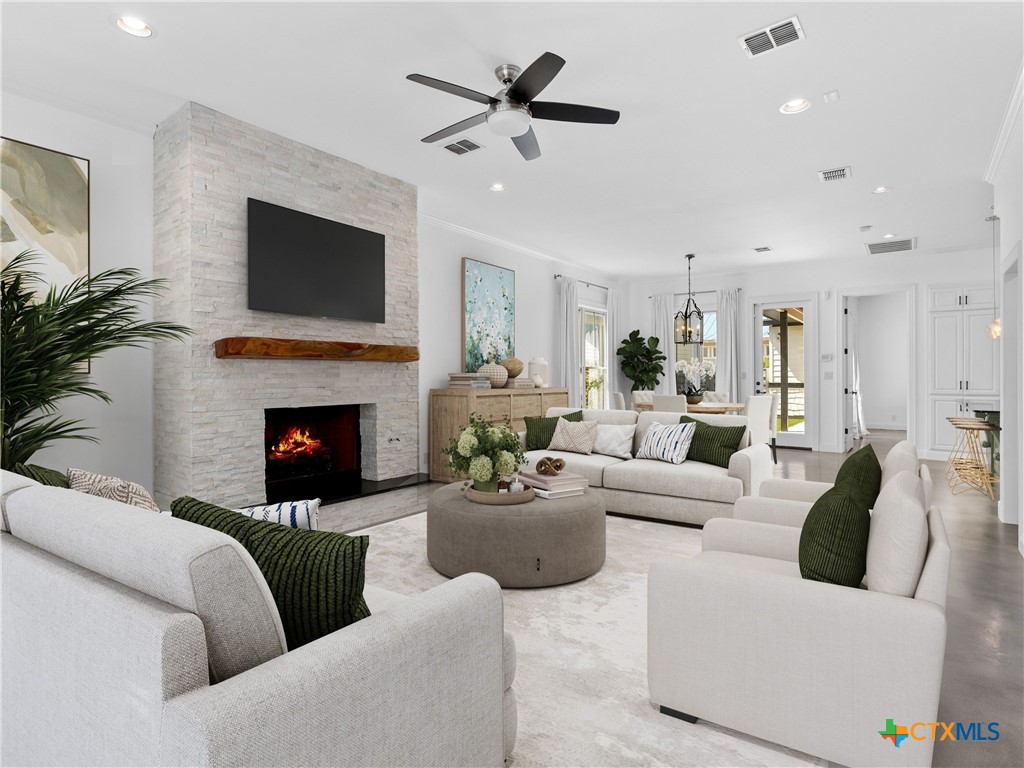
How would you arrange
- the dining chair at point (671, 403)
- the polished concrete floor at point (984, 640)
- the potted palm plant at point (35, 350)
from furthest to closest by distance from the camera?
the dining chair at point (671, 403) → the potted palm plant at point (35, 350) → the polished concrete floor at point (984, 640)

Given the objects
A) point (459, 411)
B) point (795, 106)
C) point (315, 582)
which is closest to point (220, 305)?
point (459, 411)

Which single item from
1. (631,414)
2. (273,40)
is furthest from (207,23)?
(631,414)

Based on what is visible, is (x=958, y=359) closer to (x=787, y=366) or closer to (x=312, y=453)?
(x=787, y=366)

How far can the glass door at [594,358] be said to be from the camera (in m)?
9.08

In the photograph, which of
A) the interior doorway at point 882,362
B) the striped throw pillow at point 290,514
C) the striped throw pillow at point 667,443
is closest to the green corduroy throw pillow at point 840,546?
the striped throw pillow at point 290,514

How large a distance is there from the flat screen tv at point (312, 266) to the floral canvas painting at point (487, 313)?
176 centimetres

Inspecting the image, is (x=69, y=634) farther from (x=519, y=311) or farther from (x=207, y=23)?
(x=519, y=311)

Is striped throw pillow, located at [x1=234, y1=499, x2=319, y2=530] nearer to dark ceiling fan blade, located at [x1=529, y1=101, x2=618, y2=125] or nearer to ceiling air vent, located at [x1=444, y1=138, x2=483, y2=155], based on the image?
dark ceiling fan blade, located at [x1=529, y1=101, x2=618, y2=125]

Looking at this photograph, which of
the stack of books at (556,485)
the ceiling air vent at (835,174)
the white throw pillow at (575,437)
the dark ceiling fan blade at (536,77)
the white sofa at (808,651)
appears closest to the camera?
the white sofa at (808,651)

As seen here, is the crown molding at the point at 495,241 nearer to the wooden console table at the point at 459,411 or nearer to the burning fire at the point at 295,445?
the wooden console table at the point at 459,411

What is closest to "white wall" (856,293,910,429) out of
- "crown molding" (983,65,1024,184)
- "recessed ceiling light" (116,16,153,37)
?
"crown molding" (983,65,1024,184)

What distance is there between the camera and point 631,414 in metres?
5.19

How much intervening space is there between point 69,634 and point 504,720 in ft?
3.35

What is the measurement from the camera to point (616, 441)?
195 inches
